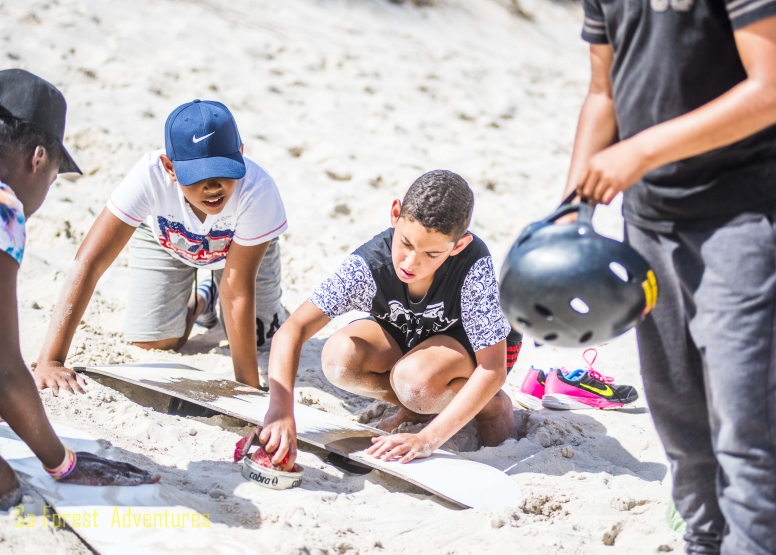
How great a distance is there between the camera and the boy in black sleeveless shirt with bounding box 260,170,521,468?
2.35 m

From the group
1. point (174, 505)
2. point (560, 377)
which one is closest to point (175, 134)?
point (174, 505)

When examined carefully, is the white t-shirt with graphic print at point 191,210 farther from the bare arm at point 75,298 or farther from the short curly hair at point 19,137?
the short curly hair at point 19,137

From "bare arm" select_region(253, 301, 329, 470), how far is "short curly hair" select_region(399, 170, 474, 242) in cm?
46

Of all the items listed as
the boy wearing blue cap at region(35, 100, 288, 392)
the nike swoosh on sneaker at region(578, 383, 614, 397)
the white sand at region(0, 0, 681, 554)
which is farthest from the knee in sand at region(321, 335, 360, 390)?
the nike swoosh on sneaker at region(578, 383, 614, 397)

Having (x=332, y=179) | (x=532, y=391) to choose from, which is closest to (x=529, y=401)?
(x=532, y=391)

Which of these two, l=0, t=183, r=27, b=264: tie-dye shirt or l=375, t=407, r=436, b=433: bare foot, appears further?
l=375, t=407, r=436, b=433: bare foot

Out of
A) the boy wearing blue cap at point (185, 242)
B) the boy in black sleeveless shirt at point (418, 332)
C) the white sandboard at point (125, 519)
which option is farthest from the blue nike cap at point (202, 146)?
the white sandboard at point (125, 519)

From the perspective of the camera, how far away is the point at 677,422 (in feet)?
5.45

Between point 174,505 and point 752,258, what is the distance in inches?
57.5

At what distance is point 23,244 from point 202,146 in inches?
38.6

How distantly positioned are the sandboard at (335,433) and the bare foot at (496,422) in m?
0.28

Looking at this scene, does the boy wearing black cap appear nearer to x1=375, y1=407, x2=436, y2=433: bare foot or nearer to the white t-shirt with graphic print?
the white t-shirt with graphic print

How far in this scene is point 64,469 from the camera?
1926mm

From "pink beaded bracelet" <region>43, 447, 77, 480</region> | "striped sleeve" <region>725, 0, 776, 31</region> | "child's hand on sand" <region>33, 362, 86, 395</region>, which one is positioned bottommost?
"child's hand on sand" <region>33, 362, 86, 395</region>
